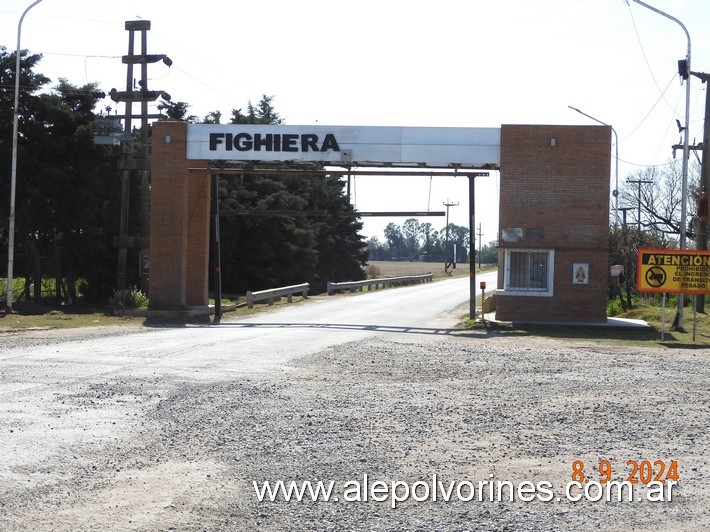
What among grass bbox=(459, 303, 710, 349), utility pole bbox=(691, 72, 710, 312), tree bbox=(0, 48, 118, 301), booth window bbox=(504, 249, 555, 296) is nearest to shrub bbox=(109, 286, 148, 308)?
tree bbox=(0, 48, 118, 301)

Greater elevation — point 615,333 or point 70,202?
point 70,202

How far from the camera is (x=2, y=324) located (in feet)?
81.0

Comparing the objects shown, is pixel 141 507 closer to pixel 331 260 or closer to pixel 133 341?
pixel 133 341

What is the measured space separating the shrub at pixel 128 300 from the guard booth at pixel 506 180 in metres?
2.04

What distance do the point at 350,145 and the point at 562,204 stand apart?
691 centimetres

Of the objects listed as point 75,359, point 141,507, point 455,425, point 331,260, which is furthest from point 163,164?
point 331,260

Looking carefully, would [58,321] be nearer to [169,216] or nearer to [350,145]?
[169,216]

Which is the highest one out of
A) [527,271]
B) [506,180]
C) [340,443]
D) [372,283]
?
[506,180]

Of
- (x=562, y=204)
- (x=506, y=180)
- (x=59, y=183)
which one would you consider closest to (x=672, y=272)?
(x=562, y=204)

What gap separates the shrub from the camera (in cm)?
2991

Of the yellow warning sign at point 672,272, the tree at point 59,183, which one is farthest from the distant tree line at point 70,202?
the yellow warning sign at point 672,272

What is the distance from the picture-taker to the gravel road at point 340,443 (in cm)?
644

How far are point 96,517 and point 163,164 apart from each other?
76.1 feet

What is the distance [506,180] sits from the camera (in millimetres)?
27047
